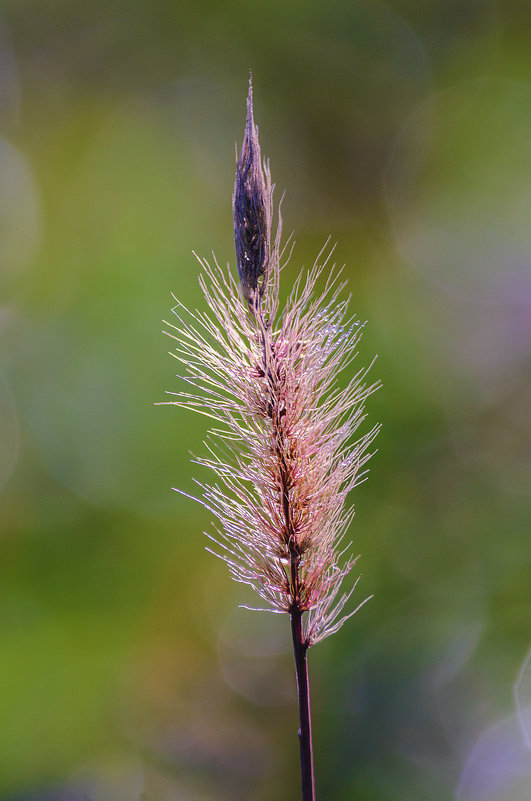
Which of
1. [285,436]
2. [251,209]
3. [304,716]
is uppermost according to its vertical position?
[251,209]

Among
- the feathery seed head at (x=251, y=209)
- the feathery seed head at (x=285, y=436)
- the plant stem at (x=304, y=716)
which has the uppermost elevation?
the feathery seed head at (x=251, y=209)

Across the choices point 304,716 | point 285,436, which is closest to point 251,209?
point 285,436

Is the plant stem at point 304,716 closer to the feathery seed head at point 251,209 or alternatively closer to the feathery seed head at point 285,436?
the feathery seed head at point 285,436

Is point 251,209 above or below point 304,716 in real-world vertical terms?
above

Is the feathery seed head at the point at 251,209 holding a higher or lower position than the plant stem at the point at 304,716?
higher

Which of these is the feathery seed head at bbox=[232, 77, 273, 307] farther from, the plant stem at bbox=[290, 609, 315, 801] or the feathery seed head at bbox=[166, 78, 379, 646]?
the plant stem at bbox=[290, 609, 315, 801]

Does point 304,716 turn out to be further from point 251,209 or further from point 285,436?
point 251,209

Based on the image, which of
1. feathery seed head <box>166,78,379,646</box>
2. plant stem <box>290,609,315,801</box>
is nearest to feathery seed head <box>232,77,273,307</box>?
feathery seed head <box>166,78,379,646</box>

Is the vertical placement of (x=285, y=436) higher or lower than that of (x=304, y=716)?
higher

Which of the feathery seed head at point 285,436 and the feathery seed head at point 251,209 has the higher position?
the feathery seed head at point 251,209

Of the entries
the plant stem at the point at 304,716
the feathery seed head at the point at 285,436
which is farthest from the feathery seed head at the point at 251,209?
the plant stem at the point at 304,716

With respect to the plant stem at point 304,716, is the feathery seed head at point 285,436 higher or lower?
higher
